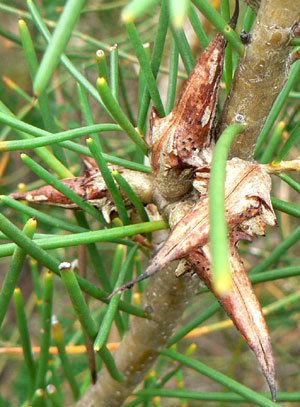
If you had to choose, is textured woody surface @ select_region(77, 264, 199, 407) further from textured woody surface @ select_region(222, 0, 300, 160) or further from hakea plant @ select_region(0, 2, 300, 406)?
textured woody surface @ select_region(222, 0, 300, 160)

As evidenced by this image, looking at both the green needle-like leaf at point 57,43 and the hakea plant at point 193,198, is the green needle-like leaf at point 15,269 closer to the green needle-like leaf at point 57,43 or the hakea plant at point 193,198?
the hakea plant at point 193,198

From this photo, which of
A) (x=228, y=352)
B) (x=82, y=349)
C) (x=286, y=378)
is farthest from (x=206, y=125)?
(x=228, y=352)

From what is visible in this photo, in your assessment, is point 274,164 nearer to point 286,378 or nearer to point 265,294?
point 265,294

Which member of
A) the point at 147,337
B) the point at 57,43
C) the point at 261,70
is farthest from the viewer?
the point at 147,337

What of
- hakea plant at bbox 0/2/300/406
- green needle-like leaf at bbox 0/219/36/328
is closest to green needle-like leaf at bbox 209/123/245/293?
hakea plant at bbox 0/2/300/406

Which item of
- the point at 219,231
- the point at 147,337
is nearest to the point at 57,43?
the point at 219,231

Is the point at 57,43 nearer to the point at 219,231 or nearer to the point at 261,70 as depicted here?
the point at 219,231

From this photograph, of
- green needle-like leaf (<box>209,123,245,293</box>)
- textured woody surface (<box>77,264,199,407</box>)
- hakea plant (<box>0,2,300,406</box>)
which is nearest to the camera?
green needle-like leaf (<box>209,123,245,293</box>)
